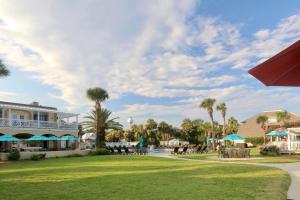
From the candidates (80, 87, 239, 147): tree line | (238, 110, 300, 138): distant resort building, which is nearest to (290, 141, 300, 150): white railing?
(80, 87, 239, 147): tree line

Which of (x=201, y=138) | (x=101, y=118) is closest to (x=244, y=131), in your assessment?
(x=201, y=138)

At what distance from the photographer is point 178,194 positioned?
35.4 ft

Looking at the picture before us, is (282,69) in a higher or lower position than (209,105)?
lower

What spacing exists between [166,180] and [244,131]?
73584 mm

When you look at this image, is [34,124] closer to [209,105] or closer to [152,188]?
[209,105]

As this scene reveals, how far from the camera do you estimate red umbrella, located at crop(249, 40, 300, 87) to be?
162 inches

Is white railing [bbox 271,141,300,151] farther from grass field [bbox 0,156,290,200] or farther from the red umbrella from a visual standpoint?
the red umbrella

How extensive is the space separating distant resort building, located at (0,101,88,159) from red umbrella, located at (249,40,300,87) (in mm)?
33149

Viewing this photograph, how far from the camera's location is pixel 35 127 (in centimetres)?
4153

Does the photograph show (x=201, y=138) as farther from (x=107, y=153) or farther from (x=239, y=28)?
(x=239, y=28)

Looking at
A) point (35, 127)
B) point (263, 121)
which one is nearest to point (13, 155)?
point (35, 127)

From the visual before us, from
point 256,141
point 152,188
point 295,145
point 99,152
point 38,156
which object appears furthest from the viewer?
point 256,141

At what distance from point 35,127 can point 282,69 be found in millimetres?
39785

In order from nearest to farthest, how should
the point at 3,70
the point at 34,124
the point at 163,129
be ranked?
the point at 3,70, the point at 34,124, the point at 163,129
